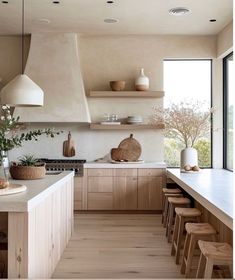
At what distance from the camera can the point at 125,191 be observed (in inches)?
235

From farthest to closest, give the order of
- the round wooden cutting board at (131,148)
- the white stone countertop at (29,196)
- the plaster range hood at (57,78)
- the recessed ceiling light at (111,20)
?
the round wooden cutting board at (131,148) < the plaster range hood at (57,78) < the recessed ceiling light at (111,20) < the white stone countertop at (29,196)

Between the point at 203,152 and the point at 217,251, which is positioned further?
the point at 203,152

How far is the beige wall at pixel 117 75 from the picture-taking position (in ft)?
21.1

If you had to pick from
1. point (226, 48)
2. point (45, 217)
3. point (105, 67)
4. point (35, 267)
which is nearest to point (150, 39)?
point (105, 67)

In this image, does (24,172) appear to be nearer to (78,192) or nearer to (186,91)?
(78,192)

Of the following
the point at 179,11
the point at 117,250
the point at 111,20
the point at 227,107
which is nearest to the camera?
the point at 117,250

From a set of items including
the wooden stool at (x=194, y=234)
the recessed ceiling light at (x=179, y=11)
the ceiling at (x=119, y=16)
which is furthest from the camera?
the recessed ceiling light at (x=179, y=11)

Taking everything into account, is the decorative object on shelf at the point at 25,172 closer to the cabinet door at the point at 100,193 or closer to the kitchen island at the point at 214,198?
the kitchen island at the point at 214,198

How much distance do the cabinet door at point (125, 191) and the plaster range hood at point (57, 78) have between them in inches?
43.5

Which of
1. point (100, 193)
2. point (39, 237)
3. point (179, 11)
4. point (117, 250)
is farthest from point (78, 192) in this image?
point (39, 237)

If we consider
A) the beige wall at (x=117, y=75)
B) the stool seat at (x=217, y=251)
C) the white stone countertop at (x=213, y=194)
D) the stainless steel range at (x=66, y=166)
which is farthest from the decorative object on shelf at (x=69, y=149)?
the stool seat at (x=217, y=251)

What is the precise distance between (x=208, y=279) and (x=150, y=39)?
481 cm

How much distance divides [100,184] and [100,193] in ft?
0.47

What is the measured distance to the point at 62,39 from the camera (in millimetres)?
6266
